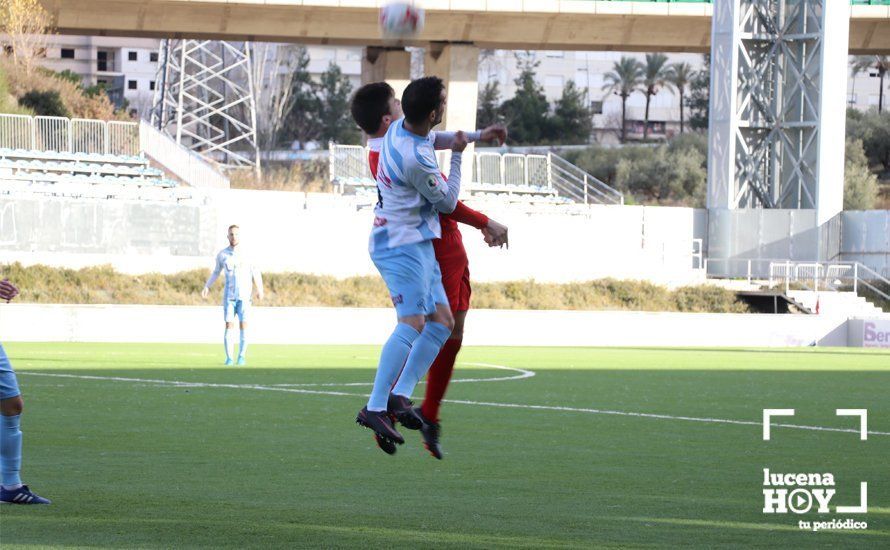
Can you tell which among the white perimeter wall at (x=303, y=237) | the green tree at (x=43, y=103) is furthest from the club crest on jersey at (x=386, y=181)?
the green tree at (x=43, y=103)

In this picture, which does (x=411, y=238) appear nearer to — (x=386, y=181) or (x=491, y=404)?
(x=386, y=181)

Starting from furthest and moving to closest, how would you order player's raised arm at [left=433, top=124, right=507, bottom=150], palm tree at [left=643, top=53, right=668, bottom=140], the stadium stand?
palm tree at [left=643, top=53, right=668, bottom=140] < the stadium stand < player's raised arm at [left=433, top=124, right=507, bottom=150]

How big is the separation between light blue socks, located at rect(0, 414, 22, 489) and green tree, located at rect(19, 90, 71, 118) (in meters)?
48.1

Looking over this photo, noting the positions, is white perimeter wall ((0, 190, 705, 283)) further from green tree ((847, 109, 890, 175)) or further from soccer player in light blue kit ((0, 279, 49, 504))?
green tree ((847, 109, 890, 175))

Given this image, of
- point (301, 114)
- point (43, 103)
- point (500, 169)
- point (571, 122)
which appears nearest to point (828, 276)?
point (500, 169)

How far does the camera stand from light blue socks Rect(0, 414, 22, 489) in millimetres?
8398

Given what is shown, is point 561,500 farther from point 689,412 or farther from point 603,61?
point 603,61

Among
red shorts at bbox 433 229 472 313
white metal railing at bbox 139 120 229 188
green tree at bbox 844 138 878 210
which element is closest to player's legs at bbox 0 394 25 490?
red shorts at bbox 433 229 472 313

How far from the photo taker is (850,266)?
4706 centimetres

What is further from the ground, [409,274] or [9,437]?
[409,274]

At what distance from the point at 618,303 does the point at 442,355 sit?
3444cm

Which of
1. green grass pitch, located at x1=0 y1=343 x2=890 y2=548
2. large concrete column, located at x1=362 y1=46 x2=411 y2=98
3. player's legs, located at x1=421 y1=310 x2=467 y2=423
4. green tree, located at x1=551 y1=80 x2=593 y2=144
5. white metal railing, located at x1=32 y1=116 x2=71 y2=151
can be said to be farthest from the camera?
green tree, located at x1=551 y1=80 x2=593 y2=144

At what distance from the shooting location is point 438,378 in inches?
366

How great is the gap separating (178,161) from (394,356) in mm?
40168
